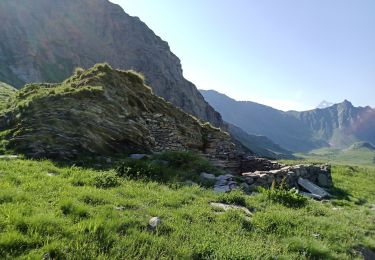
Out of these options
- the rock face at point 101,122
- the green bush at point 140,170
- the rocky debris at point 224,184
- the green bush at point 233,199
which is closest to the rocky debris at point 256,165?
the rock face at point 101,122

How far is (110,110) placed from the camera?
2217 cm

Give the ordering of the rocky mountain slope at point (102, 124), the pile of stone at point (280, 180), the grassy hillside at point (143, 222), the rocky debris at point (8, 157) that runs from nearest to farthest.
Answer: the grassy hillside at point (143, 222) → the rocky debris at point (8, 157) → the pile of stone at point (280, 180) → the rocky mountain slope at point (102, 124)

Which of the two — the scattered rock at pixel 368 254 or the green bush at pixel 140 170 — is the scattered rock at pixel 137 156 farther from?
the scattered rock at pixel 368 254

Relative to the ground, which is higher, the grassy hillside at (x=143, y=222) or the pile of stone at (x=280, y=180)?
the pile of stone at (x=280, y=180)

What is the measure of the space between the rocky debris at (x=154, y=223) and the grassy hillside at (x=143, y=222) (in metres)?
0.17

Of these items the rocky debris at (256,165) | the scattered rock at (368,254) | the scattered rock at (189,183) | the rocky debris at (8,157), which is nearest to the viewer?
the scattered rock at (368,254)

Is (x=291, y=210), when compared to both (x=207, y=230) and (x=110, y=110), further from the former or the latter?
(x=110, y=110)

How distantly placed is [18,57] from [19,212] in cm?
19780

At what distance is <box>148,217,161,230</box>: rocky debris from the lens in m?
10.4

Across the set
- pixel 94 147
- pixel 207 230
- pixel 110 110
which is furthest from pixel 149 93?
pixel 207 230

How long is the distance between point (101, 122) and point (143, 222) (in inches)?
435

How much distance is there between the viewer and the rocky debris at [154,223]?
10.4m

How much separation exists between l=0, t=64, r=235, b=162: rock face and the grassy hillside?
2715 mm

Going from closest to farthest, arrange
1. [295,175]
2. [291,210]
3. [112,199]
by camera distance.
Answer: [112,199], [291,210], [295,175]
